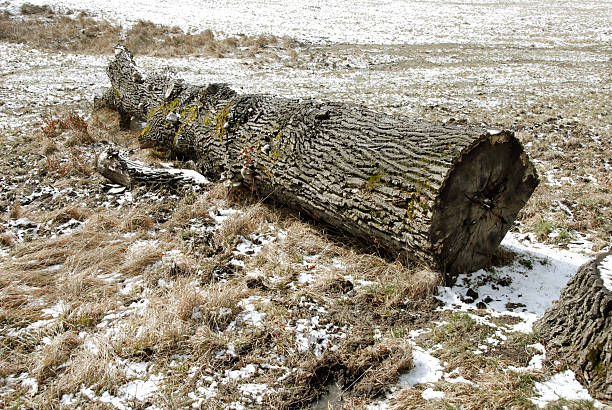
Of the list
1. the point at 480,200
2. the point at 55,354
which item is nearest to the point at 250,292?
the point at 55,354

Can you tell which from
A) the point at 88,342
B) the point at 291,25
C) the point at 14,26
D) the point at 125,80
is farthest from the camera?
the point at 291,25

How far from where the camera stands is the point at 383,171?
3844 millimetres

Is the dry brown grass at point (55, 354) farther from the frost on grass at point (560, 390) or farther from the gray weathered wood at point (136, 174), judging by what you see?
the frost on grass at point (560, 390)

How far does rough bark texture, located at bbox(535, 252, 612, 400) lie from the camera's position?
2.37m

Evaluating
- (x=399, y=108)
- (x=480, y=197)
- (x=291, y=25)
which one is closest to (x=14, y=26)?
(x=291, y=25)

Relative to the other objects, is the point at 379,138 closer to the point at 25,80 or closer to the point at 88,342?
the point at 88,342

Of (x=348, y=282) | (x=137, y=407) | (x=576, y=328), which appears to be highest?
(x=576, y=328)

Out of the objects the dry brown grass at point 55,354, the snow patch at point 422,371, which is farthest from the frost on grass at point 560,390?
the dry brown grass at point 55,354

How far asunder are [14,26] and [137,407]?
22751 mm

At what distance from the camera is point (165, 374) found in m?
2.69

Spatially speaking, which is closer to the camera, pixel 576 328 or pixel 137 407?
pixel 137 407

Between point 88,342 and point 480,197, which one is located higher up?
point 480,197

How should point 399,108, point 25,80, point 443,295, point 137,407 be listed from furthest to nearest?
point 25,80 → point 399,108 → point 443,295 → point 137,407

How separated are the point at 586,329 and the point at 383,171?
206cm
